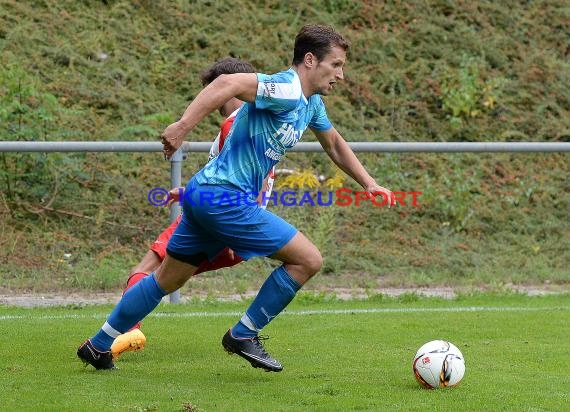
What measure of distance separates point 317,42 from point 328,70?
0.54ft

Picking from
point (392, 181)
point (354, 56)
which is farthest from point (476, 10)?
point (392, 181)

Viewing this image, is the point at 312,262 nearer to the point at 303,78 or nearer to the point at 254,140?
the point at 254,140

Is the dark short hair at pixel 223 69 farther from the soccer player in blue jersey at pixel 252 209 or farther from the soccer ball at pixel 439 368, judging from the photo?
the soccer ball at pixel 439 368

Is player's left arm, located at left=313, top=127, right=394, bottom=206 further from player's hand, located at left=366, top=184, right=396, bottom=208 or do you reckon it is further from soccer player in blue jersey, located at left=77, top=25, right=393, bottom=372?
soccer player in blue jersey, located at left=77, top=25, right=393, bottom=372

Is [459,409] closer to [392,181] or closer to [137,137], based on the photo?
[392,181]

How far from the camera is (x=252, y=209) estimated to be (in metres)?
5.75

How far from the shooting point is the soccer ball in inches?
221

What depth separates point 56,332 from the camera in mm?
7746

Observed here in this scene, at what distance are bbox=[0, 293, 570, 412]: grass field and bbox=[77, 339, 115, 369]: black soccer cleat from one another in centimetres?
7

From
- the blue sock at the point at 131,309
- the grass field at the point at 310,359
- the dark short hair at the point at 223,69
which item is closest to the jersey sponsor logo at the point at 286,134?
the blue sock at the point at 131,309

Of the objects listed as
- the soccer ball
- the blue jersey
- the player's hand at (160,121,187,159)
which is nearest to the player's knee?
the blue jersey

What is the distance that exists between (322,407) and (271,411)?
0.86 ft

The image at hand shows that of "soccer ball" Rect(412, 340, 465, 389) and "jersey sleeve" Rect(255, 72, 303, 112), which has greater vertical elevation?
"jersey sleeve" Rect(255, 72, 303, 112)

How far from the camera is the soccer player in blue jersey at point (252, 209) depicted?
5684 millimetres
